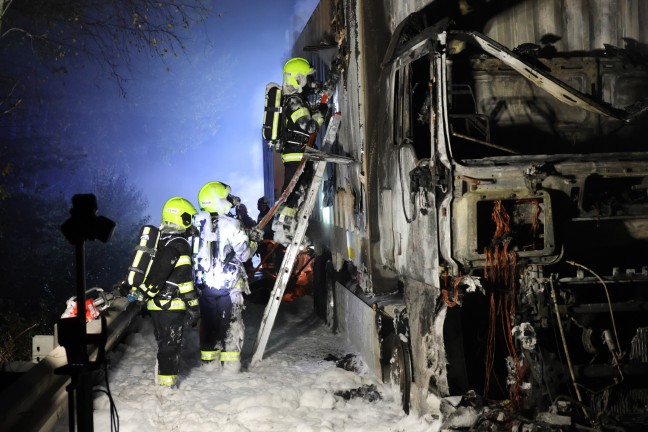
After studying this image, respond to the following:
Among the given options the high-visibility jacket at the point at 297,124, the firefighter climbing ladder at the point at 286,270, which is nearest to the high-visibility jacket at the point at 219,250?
the firefighter climbing ladder at the point at 286,270

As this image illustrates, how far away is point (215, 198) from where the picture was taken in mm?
7586

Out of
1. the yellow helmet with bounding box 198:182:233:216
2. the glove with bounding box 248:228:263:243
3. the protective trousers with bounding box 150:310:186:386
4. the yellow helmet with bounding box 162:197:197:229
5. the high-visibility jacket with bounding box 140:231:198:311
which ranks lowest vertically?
the protective trousers with bounding box 150:310:186:386

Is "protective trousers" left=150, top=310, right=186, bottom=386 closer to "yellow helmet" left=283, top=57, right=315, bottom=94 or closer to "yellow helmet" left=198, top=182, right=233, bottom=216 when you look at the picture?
"yellow helmet" left=198, top=182, right=233, bottom=216

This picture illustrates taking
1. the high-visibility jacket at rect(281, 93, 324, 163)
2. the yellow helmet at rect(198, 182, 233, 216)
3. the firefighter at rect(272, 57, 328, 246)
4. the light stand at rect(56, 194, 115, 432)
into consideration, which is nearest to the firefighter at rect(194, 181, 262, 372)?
the yellow helmet at rect(198, 182, 233, 216)

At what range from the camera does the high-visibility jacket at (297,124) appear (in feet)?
27.0

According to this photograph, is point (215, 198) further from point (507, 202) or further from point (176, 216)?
point (507, 202)

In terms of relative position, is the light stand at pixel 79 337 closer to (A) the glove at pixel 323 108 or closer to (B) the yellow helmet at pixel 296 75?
(A) the glove at pixel 323 108

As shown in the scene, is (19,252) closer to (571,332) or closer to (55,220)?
(55,220)

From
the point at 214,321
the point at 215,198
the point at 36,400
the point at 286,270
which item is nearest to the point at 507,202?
the point at 36,400

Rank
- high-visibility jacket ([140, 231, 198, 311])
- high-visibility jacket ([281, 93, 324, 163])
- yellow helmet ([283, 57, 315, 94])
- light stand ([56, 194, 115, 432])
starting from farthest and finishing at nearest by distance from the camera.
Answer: yellow helmet ([283, 57, 315, 94])
high-visibility jacket ([281, 93, 324, 163])
high-visibility jacket ([140, 231, 198, 311])
light stand ([56, 194, 115, 432])

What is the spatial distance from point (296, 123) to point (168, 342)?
3591 millimetres

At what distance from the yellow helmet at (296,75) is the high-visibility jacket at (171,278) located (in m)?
2.98

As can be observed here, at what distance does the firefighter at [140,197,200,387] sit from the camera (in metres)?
6.60

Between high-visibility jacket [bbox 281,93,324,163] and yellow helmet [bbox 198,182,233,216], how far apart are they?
1.33 m
